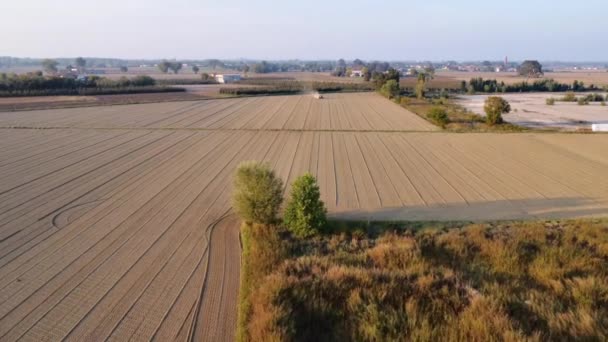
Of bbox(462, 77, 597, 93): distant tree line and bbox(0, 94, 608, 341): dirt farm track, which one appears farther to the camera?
bbox(462, 77, 597, 93): distant tree line

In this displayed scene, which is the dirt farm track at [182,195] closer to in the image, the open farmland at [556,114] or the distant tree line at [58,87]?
the open farmland at [556,114]

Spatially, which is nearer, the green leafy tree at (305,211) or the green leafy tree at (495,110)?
the green leafy tree at (305,211)

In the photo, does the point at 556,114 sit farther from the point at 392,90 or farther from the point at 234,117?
the point at 234,117

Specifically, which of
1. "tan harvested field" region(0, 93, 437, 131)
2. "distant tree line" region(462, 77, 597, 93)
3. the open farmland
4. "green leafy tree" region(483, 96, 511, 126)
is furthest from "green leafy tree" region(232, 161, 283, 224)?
"distant tree line" region(462, 77, 597, 93)

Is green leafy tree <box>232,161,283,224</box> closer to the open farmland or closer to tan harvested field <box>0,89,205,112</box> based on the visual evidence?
the open farmland

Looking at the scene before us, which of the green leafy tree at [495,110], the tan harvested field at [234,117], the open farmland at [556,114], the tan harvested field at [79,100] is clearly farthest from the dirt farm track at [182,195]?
the tan harvested field at [79,100]

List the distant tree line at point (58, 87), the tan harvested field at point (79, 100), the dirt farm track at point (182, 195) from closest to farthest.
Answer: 1. the dirt farm track at point (182, 195)
2. the tan harvested field at point (79, 100)
3. the distant tree line at point (58, 87)

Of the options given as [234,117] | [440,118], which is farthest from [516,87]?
[234,117]
